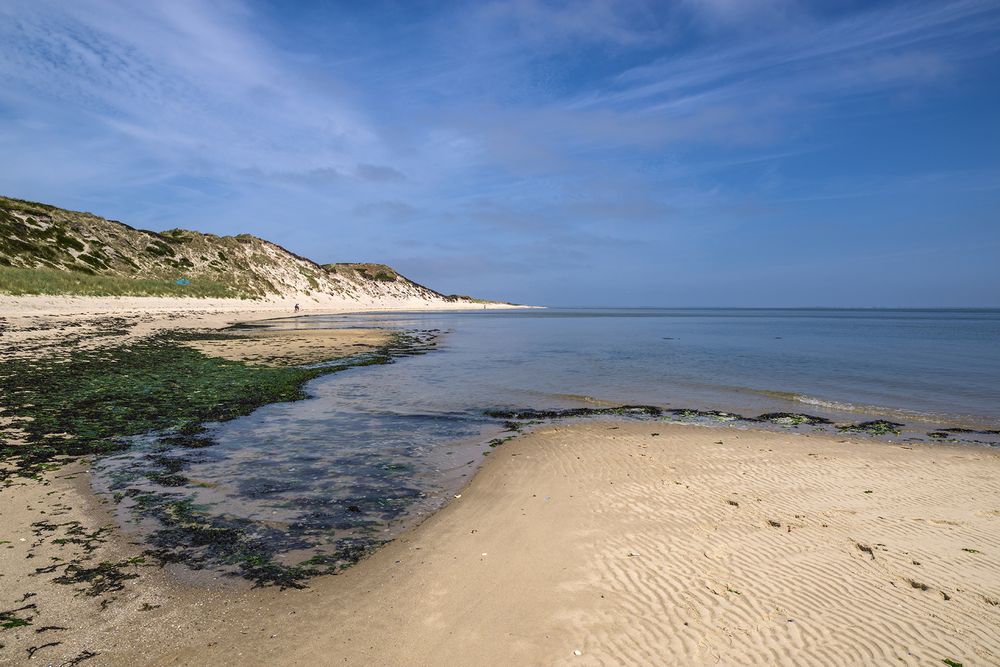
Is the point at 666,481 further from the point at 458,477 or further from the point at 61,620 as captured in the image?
the point at 61,620

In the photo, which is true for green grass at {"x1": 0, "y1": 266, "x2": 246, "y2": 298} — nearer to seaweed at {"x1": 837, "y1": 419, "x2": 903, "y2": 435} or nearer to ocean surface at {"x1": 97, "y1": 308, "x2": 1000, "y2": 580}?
ocean surface at {"x1": 97, "y1": 308, "x2": 1000, "y2": 580}

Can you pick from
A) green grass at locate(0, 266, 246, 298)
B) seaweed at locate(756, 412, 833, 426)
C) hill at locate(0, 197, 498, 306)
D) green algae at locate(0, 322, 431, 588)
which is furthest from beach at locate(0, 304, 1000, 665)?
hill at locate(0, 197, 498, 306)

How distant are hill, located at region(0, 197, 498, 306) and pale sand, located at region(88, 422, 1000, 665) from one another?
61.4 metres

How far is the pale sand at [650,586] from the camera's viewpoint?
5.08 metres

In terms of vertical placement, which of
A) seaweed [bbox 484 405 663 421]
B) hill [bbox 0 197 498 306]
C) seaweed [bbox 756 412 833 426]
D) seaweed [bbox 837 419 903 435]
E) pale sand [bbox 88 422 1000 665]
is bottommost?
seaweed [bbox 837 419 903 435]

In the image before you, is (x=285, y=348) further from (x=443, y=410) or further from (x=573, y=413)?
(x=573, y=413)

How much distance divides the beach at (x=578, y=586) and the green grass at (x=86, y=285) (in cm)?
5718

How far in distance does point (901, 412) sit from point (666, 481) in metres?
13.9

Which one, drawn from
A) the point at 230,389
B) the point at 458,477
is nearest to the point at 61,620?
the point at 458,477

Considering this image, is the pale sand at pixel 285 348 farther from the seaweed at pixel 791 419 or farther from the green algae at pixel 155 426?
the seaweed at pixel 791 419

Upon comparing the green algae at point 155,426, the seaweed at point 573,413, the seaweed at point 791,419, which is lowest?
the seaweed at point 791,419

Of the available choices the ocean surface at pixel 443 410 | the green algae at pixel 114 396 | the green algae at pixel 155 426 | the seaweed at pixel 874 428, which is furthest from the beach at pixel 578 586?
the seaweed at pixel 874 428

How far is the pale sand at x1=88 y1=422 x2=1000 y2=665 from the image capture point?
5078 millimetres

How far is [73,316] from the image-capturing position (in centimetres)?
4728
